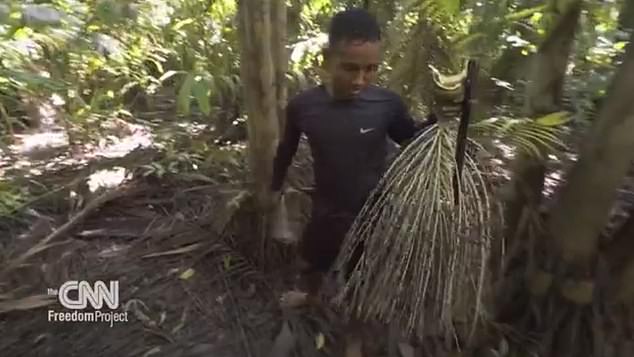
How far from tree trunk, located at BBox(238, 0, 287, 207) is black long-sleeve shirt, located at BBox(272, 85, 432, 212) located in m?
0.23

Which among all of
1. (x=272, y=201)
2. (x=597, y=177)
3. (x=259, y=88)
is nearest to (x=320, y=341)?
(x=272, y=201)

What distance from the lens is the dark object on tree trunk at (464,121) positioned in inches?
56.0

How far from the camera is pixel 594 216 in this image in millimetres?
1745

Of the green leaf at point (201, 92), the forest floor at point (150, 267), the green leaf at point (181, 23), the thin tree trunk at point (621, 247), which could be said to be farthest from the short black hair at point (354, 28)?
the green leaf at point (181, 23)

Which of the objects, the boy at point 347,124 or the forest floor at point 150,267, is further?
the forest floor at point 150,267

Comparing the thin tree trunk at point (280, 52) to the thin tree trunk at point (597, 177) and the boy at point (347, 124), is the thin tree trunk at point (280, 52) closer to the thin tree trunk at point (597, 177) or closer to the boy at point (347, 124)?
the boy at point (347, 124)

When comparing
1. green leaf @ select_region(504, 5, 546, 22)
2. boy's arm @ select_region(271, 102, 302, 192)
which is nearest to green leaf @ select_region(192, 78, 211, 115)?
boy's arm @ select_region(271, 102, 302, 192)

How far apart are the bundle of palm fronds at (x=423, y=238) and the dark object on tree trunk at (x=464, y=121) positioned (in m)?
0.01

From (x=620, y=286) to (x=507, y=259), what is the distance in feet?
0.92

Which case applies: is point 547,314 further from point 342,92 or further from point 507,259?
point 342,92

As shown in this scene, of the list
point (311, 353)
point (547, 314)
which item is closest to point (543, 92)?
point (547, 314)

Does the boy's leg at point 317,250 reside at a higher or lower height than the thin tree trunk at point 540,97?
lower

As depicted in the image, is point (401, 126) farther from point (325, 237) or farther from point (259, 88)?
point (259, 88)

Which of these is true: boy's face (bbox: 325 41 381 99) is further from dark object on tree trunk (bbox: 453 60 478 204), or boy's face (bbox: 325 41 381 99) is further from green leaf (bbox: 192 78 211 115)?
green leaf (bbox: 192 78 211 115)
